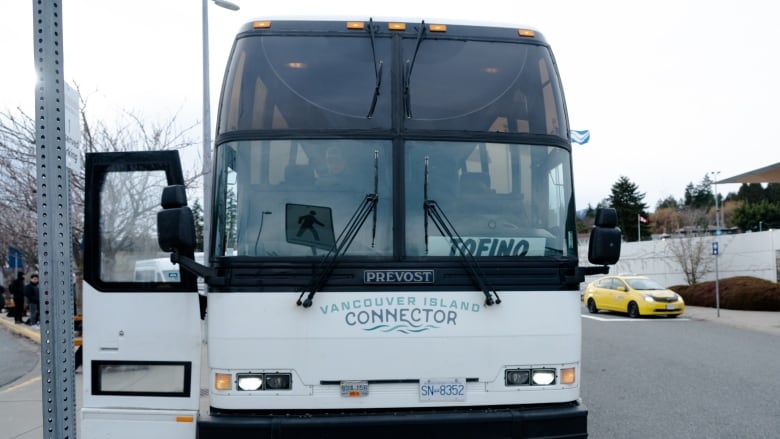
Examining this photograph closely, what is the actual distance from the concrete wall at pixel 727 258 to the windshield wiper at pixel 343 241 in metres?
22.5

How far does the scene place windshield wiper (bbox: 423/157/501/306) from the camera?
4.64 metres

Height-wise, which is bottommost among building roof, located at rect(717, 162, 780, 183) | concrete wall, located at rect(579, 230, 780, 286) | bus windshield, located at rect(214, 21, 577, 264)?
concrete wall, located at rect(579, 230, 780, 286)

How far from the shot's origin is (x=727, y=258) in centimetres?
3450

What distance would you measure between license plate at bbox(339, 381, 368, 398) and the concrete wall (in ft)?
74.1

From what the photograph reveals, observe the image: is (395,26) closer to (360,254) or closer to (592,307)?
(360,254)

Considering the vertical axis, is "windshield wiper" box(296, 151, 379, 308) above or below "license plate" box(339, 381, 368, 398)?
above

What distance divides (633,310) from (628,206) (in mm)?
67470

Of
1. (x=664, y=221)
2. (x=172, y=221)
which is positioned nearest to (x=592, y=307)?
(x=172, y=221)

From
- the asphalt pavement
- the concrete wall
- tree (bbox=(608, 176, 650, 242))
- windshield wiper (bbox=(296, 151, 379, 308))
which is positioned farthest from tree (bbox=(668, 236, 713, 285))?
tree (bbox=(608, 176, 650, 242))

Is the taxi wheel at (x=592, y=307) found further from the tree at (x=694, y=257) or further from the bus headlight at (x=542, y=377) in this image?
the bus headlight at (x=542, y=377)

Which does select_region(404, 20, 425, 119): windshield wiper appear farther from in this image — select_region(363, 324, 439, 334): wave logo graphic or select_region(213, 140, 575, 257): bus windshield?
select_region(363, 324, 439, 334): wave logo graphic

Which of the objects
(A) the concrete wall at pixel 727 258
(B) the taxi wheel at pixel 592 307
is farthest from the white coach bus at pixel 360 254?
(B) the taxi wheel at pixel 592 307

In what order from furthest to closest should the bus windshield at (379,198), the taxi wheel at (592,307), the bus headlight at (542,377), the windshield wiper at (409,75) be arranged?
the taxi wheel at (592,307) < the windshield wiper at (409,75) < the bus headlight at (542,377) < the bus windshield at (379,198)

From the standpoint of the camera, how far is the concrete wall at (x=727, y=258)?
1227 inches
